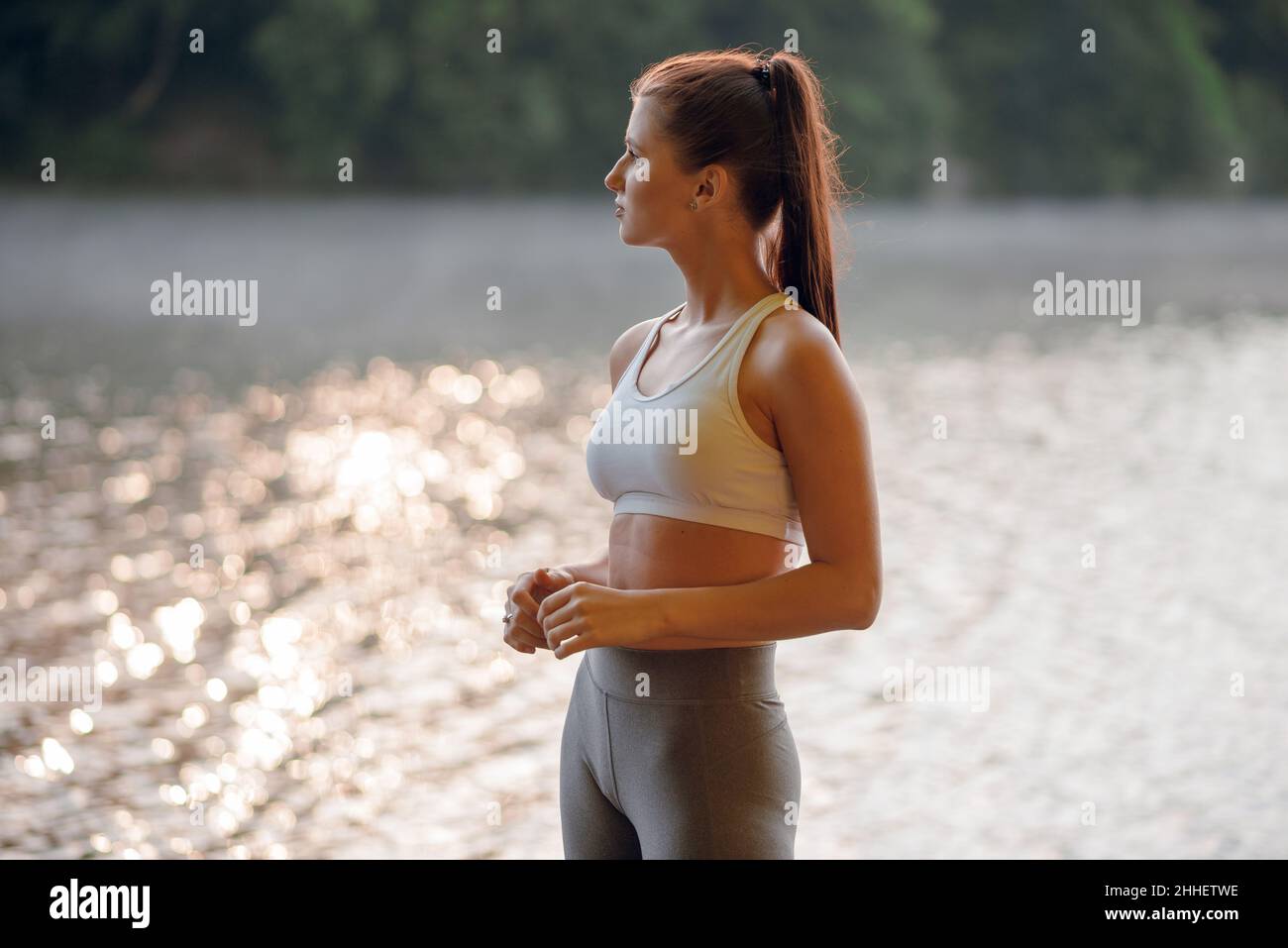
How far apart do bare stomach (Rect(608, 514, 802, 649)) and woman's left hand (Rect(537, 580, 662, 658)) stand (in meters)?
0.07

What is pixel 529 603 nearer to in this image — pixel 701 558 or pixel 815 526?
pixel 701 558

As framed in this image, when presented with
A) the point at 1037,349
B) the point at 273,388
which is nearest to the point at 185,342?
the point at 273,388

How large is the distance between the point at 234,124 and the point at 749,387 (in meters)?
30.3

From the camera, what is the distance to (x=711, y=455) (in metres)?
1.65

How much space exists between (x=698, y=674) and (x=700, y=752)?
0.09 m

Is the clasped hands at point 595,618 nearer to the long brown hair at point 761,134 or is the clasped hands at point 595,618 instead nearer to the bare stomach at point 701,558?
the bare stomach at point 701,558

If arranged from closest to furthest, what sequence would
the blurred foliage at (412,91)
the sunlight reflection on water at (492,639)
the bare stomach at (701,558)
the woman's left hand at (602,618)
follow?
the woman's left hand at (602,618), the bare stomach at (701,558), the sunlight reflection on water at (492,639), the blurred foliage at (412,91)

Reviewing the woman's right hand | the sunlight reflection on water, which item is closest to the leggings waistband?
the woman's right hand

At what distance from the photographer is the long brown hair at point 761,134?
1.71 m

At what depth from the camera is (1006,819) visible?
4820mm

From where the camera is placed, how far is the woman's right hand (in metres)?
1.74

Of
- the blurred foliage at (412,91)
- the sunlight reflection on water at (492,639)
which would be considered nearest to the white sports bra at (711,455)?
the sunlight reflection on water at (492,639)

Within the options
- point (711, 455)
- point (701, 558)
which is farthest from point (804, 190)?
point (701, 558)

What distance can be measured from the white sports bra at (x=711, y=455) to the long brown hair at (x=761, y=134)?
11 centimetres
